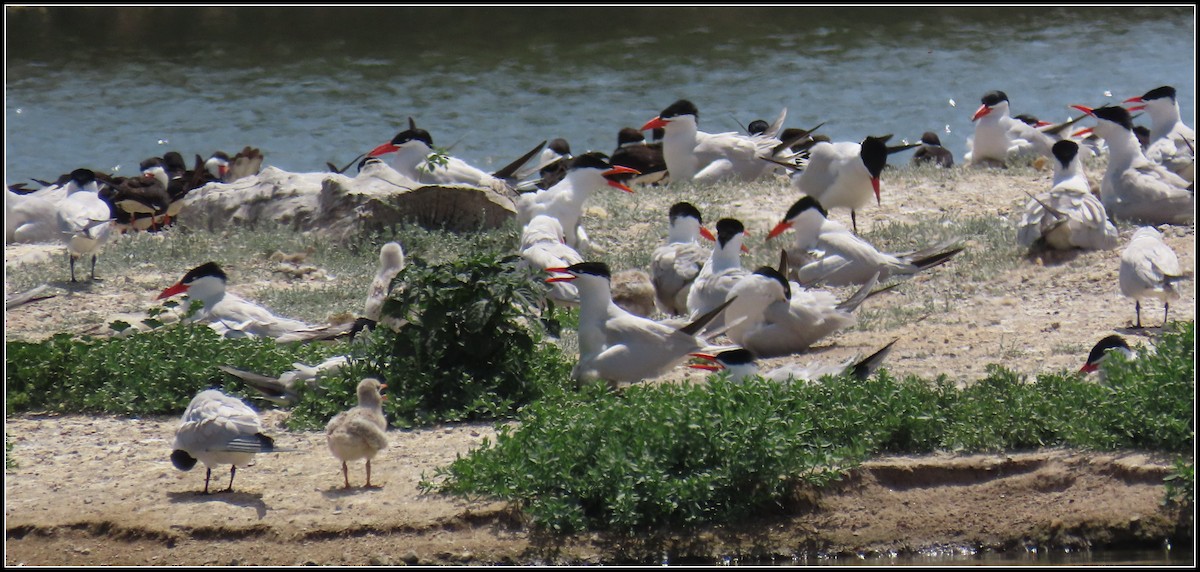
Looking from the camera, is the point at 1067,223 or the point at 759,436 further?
the point at 1067,223

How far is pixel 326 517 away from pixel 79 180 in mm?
7934

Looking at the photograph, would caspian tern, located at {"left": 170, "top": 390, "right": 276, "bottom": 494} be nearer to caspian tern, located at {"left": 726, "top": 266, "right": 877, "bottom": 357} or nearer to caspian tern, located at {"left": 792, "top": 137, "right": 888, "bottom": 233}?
caspian tern, located at {"left": 726, "top": 266, "right": 877, "bottom": 357}

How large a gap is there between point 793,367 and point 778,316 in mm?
981

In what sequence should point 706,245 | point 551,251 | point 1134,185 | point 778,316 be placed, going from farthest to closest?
point 706,245, point 1134,185, point 551,251, point 778,316

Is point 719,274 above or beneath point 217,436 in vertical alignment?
beneath

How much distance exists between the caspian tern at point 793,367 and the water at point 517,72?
39.1 feet

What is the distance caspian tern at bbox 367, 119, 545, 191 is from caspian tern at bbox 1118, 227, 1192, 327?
5.28 metres

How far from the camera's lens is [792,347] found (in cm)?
773

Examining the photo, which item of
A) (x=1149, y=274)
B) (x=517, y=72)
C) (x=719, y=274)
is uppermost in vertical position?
(x=1149, y=274)

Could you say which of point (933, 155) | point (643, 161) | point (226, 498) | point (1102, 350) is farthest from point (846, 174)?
point (226, 498)

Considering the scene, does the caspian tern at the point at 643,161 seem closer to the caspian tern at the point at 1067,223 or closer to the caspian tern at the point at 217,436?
the caspian tern at the point at 1067,223

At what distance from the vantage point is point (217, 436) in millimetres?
5406

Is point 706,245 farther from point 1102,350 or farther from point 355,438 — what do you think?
point 355,438

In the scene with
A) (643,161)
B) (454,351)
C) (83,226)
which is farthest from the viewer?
(643,161)
